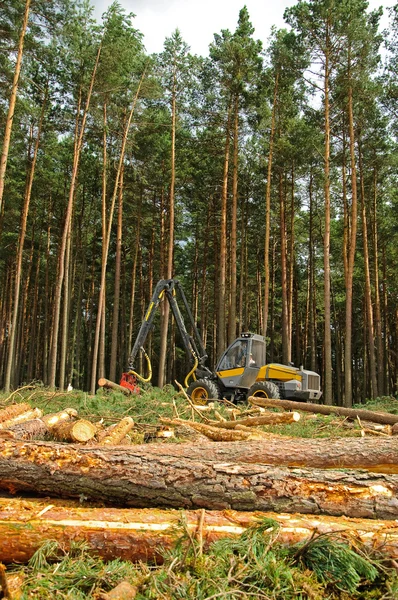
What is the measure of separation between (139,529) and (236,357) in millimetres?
10773

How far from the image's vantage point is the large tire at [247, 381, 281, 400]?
1271cm

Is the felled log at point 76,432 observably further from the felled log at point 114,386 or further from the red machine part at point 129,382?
the red machine part at point 129,382

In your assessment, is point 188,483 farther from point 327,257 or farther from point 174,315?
point 327,257

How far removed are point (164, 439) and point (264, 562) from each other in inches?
161

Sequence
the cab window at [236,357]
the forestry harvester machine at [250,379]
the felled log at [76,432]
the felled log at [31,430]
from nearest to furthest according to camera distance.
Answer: the felled log at [31,430]
the felled log at [76,432]
the forestry harvester machine at [250,379]
the cab window at [236,357]

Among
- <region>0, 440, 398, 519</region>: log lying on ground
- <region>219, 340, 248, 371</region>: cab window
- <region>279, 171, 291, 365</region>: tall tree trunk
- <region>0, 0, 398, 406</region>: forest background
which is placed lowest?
<region>0, 440, 398, 519</region>: log lying on ground

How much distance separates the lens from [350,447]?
205 inches

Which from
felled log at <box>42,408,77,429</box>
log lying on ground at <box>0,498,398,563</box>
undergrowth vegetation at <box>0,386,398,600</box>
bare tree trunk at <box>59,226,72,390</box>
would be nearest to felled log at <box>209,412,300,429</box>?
felled log at <box>42,408,77,429</box>

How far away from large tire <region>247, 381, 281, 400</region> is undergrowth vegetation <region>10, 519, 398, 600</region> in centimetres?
935

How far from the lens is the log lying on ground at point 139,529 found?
11.5 feet

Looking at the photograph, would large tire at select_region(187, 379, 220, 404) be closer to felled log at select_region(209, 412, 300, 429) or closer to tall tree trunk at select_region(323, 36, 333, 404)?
felled log at select_region(209, 412, 300, 429)

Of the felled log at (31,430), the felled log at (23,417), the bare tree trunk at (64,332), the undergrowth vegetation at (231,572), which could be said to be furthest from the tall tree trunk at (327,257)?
the undergrowth vegetation at (231,572)

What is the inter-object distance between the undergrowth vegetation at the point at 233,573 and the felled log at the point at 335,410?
21.8 feet

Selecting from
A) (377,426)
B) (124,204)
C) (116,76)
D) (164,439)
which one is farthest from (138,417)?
(124,204)
